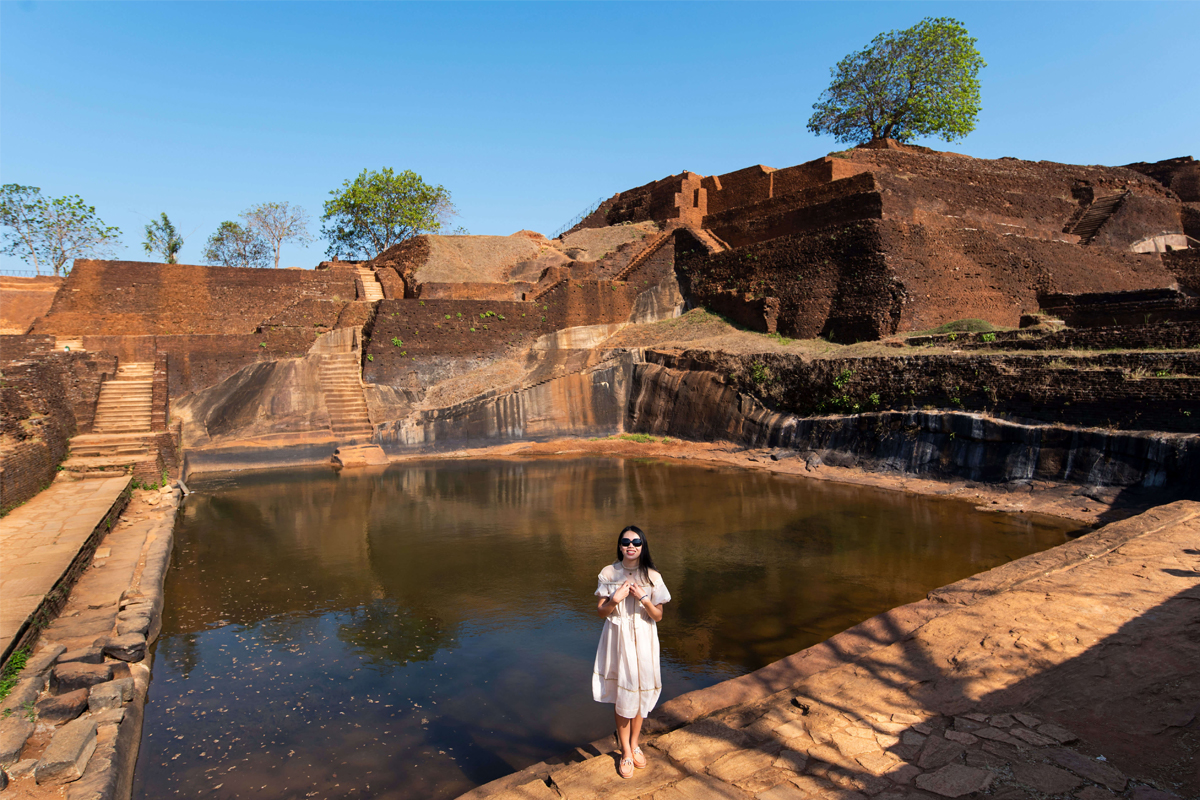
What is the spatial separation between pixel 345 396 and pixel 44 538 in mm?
11648

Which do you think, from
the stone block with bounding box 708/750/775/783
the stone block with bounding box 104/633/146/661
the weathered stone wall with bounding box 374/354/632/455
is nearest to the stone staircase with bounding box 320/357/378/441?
the weathered stone wall with bounding box 374/354/632/455

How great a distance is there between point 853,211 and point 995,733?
17.6m

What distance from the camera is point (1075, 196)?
23.0 meters

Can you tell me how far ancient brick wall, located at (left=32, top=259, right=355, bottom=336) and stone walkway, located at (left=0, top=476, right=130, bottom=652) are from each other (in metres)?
11.6

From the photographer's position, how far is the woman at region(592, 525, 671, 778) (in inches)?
130

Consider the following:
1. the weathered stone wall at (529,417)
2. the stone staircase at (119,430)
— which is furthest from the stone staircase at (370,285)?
the weathered stone wall at (529,417)

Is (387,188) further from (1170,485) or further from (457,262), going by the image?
(1170,485)

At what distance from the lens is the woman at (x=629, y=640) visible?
330 cm

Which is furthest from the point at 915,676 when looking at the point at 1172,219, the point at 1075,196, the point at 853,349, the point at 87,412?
the point at 1172,219

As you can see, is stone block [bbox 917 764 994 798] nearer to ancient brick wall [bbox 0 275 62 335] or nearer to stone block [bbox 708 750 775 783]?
stone block [bbox 708 750 775 783]

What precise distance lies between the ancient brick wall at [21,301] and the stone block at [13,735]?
857 inches

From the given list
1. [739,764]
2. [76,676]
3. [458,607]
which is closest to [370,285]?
[458,607]

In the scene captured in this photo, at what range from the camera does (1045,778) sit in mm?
2934

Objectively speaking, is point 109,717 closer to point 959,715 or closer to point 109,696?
point 109,696
